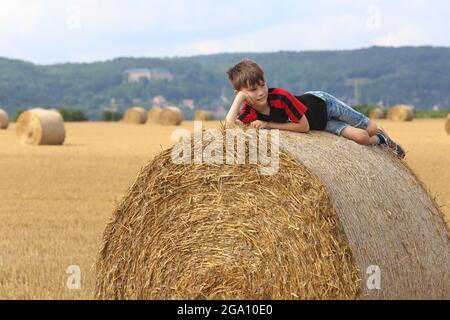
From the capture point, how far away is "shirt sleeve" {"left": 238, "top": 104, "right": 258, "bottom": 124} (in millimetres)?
6906

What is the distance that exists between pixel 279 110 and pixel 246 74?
1.40ft

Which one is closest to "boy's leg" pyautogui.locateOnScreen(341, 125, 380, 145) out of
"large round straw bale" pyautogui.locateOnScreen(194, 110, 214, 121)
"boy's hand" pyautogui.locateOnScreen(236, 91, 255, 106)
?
"boy's hand" pyautogui.locateOnScreen(236, 91, 255, 106)

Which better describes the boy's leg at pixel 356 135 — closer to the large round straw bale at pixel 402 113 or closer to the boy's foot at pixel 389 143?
the boy's foot at pixel 389 143

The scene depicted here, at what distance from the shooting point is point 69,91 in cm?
12044

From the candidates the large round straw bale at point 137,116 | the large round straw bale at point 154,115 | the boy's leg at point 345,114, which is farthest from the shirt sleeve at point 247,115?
the large round straw bale at point 137,116

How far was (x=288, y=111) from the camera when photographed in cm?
693

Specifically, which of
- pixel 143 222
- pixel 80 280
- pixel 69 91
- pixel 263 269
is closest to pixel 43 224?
pixel 80 280

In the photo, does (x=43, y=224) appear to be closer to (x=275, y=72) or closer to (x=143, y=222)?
(x=143, y=222)

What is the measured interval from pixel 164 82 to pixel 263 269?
131 m

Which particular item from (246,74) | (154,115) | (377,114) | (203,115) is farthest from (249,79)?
(377,114)

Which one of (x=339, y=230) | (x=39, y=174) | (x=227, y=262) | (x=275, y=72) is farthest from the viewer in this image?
(x=275, y=72)

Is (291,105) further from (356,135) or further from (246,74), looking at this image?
(356,135)

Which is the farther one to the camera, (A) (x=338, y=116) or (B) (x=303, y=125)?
(A) (x=338, y=116)

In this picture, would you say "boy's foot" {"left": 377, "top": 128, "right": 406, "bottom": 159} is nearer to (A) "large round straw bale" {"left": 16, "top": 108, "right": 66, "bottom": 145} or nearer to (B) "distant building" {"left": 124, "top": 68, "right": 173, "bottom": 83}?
(A) "large round straw bale" {"left": 16, "top": 108, "right": 66, "bottom": 145}
